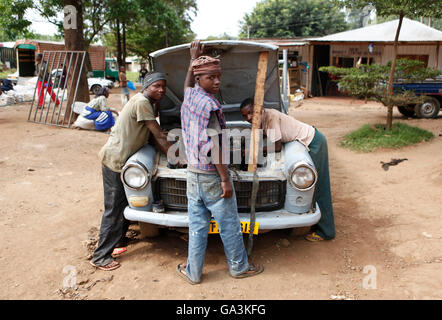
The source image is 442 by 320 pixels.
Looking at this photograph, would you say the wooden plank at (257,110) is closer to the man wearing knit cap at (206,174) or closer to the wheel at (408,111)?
the man wearing knit cap at (206,174)

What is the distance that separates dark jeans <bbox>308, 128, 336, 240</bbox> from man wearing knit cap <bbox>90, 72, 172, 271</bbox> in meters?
1.45

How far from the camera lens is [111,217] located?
332 cm

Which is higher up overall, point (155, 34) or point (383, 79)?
point (155, 34)

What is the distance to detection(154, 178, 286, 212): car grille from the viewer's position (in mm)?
3160

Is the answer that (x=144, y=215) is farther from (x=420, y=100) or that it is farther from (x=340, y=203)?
(x=420, y=100)

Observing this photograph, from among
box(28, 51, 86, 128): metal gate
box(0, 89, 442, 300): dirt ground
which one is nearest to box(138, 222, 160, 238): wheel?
box(0, 89, 442, 300): dirt ground

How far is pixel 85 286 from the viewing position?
2.96 m

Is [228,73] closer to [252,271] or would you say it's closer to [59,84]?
[252,271]

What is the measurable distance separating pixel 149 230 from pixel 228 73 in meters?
1.99

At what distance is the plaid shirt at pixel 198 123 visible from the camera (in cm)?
258

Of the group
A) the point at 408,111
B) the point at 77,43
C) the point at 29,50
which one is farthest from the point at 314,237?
the point at 29,50

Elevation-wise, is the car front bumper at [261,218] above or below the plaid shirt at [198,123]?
below

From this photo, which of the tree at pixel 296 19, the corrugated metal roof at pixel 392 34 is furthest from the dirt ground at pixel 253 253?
the tree at pixel 296 19

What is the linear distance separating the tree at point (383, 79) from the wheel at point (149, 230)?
21.0ft
